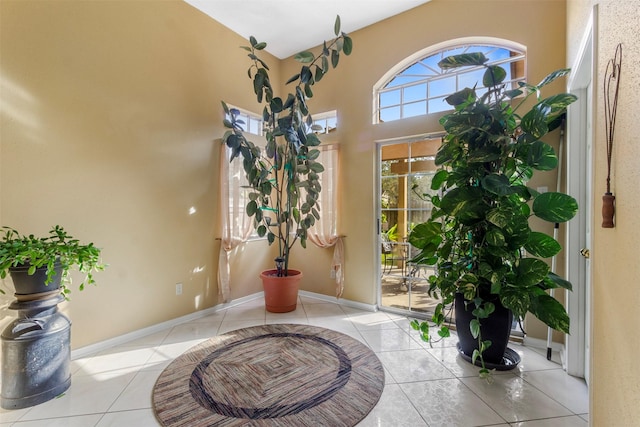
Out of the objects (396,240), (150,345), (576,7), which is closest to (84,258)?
(150,345)

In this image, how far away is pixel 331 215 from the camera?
3.62 m

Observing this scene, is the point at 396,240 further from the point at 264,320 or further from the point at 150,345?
the point at 150,345

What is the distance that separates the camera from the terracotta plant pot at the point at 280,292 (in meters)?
3.26

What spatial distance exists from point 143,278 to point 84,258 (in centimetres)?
91

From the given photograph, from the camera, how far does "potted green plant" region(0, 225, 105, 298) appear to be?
5.45ft

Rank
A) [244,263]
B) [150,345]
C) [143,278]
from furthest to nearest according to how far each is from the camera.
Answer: [244,263], [143,278], [150,345]

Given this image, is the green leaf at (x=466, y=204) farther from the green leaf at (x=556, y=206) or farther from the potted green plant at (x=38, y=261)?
the potted green plant at (x=38, y=261)

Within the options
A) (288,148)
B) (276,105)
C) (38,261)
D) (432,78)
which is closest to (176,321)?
(38,261)

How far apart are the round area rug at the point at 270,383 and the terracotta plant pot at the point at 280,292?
1.96 ft

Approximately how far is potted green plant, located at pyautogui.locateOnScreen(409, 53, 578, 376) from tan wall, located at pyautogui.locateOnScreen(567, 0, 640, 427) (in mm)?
510

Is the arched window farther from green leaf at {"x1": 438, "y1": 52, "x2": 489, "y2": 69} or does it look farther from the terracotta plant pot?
the terracotta plant pot

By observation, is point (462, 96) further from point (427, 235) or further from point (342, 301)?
point (342, 301)

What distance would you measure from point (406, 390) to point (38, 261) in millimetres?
2523

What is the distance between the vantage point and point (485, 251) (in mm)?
2004
